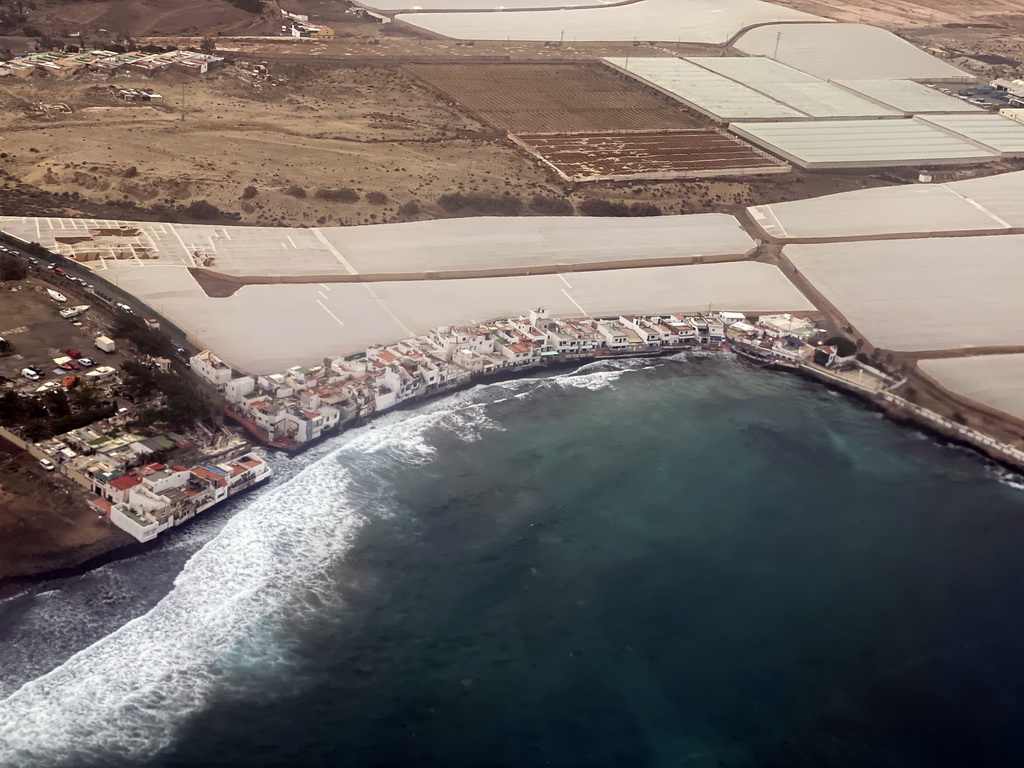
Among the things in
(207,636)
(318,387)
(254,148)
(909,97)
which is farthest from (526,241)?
(909,97)

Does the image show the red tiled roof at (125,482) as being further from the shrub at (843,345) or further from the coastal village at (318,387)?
the shrub at (843,345)

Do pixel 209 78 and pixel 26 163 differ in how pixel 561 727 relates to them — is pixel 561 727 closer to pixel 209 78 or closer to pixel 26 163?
pixel 26 163

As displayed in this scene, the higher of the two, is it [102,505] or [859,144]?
[859,144]

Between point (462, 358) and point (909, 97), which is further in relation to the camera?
point (909, 97)

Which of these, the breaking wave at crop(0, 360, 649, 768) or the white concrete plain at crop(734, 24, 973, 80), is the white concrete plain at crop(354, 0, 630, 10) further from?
the breaking wave at crop(0, 360, 649, 768)

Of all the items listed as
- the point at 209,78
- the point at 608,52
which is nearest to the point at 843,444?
the point at 209,78

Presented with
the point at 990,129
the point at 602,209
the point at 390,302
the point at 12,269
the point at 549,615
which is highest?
Answer: the point at 990,129

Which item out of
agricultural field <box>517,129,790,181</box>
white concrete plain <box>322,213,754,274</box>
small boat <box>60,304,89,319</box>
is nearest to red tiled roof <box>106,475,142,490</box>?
small boat <box>60,304,89,319</box>

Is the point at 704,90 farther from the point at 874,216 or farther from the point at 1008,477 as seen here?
the point at 1008,477
